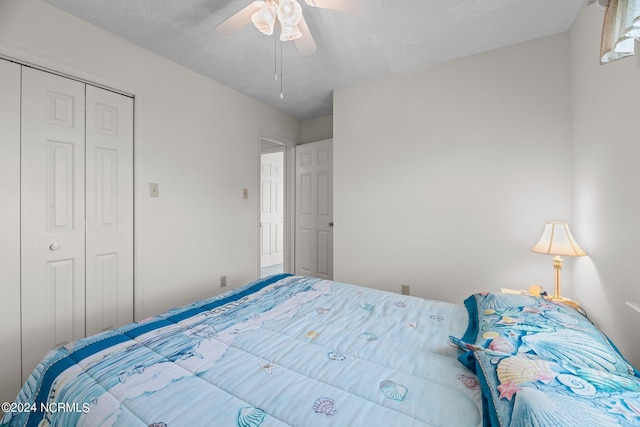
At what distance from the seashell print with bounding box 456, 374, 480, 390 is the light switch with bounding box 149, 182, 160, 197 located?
7.90 feet

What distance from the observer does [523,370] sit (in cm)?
75

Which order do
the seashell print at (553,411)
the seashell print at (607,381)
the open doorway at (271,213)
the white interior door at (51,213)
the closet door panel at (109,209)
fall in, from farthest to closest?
the open doorway at (271,213) < the closet door panel at (109,209) < the white interior door at (51,213) < the seashell print at (607,381) < the seashell print at (553,411)

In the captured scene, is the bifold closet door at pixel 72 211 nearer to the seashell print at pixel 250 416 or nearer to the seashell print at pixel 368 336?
the seashell print at pixel 250 416

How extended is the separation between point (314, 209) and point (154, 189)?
197cm

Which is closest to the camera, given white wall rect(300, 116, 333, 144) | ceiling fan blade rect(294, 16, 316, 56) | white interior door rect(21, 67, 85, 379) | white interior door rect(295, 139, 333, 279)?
ceiling fan blade rect(294, 16, 316, 56)

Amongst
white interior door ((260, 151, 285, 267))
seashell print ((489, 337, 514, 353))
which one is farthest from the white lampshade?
white interior door ((260, 151, 285, 267))

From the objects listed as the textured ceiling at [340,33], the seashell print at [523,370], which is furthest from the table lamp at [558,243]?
the textured ceiling at [340,33]

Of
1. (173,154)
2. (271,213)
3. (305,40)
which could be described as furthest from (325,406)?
(271,213)

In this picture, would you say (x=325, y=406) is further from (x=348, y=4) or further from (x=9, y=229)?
(x=9, y=229)

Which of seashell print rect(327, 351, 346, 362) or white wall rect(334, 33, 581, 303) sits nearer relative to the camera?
seashell print rect(327, 351, 346, 362)

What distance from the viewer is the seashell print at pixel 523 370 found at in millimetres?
716

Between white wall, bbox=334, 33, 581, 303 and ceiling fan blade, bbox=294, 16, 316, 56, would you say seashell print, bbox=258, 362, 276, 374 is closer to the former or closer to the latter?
ceiling fan blade, bbox=294, 16, 316, 56

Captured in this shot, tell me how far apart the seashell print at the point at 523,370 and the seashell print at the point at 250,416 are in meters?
0.67

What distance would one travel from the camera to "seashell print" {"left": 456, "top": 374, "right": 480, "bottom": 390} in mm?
870
